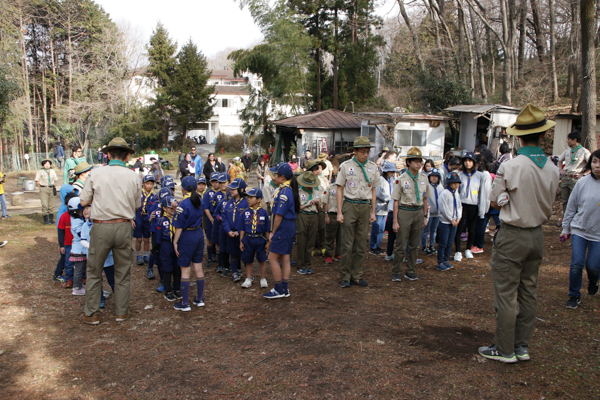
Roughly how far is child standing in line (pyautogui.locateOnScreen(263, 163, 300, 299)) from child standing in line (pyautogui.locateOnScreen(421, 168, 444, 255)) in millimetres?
2926

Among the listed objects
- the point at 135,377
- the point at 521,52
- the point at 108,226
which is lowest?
the point at 135,377

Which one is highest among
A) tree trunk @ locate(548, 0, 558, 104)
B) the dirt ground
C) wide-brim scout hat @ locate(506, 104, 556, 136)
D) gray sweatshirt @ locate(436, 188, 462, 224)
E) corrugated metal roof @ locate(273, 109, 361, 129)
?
tree trunk @ locate(548, 0, 558, 104)

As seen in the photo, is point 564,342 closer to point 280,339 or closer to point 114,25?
point 280,339

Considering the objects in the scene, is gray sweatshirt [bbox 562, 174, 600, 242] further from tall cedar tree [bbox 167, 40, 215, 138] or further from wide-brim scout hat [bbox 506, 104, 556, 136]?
tall cedar tree [bbox 167, 40, 215, 138]

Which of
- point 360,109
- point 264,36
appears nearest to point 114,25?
point 264,36

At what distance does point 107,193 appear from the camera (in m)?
4.97

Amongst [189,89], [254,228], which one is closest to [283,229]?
[254,228]

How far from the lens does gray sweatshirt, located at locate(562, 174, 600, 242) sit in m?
4.97

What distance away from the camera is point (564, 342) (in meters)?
4.25

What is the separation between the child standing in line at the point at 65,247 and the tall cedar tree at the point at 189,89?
3836 cm

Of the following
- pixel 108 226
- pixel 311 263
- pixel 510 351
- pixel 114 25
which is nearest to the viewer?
pixel 510 351

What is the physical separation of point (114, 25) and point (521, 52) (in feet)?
116

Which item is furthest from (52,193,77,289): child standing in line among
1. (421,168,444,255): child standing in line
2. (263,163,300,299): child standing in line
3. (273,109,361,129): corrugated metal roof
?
(273,109,361,129): corrugated metal roof

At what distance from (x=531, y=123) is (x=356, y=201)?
107 inches
